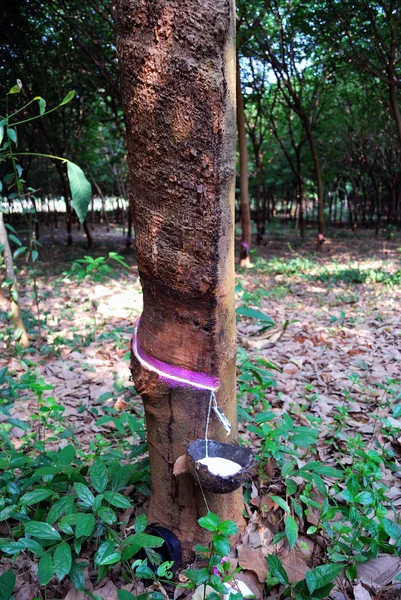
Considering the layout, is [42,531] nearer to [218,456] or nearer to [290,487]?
[218,456]

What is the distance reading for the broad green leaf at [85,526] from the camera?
4.24 ft

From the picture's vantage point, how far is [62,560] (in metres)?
1.28

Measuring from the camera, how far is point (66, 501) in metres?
1.46

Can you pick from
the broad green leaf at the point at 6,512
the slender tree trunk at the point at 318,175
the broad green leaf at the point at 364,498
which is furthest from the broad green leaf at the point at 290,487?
the slender tree trunk at the point at 318,175

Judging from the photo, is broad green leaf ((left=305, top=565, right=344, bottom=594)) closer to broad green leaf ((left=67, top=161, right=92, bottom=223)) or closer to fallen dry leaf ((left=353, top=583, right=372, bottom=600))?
fallen dry leaf ((left=353, top=583, right=372, bottom=600))

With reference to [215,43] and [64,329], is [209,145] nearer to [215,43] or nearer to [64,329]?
[215,43]

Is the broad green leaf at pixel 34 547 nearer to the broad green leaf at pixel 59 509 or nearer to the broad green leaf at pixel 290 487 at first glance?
the broad green leaf at pixel 59 509

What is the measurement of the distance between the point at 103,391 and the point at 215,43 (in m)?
2.51

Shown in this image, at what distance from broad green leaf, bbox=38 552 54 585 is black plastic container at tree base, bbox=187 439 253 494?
0.49 metres

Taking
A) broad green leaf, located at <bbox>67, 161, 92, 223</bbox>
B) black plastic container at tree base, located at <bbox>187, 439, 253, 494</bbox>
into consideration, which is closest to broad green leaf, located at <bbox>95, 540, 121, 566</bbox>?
black plastic container at tree base, located at <bbox>187, 439, 253, 494</bbox>

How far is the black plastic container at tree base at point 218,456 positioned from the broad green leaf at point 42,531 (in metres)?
0.48

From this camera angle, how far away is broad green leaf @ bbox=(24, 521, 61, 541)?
52.0 inches

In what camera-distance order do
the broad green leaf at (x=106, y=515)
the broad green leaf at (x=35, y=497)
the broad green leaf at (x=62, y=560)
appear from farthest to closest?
1. the broad green leaf at (x=35, y=497)
2. the broad green leaf at (x=106, y=515)
3. the broad green leaf at (x=62, y=560)

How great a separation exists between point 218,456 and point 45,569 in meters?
0.59
